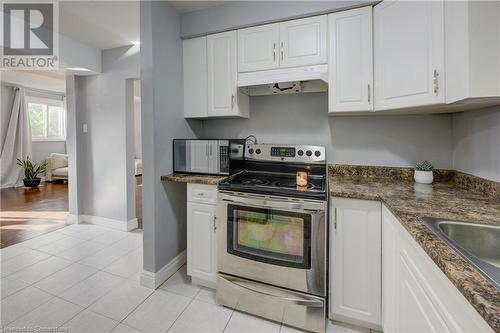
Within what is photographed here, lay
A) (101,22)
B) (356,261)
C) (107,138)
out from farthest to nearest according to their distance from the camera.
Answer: (107,138), (101,22), (356,261)

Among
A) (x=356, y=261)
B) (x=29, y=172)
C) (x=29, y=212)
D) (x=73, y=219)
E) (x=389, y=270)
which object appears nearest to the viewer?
(x=389, y=270)

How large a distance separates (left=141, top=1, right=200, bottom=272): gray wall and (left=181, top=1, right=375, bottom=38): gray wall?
169 millimetres

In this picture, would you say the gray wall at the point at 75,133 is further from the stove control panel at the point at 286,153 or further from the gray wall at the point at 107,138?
the stove control panel at the point at 286,153

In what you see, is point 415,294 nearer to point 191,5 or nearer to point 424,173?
point 424,173

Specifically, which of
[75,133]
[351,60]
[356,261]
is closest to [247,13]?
[351,60]

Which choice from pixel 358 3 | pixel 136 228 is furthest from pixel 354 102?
pixel 136 228

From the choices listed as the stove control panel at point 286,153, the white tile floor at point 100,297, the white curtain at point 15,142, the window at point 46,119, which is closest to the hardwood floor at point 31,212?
the white curtain at point 15,142

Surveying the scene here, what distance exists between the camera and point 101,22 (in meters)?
2.39

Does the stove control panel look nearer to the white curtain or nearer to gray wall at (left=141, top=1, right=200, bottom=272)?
gray wall at (left=141, top=1, right=200, bottom=272)

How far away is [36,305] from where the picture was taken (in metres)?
1.71

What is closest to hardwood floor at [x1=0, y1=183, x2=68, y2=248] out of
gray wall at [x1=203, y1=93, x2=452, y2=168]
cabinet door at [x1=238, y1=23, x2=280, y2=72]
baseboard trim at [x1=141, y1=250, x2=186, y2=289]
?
baseboard trim at [x1=141, y1=250, x2=186, y2=289]

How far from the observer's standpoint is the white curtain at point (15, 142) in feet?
17.6

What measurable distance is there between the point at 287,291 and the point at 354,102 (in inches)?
55.3

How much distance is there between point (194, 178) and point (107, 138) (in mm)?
2005
